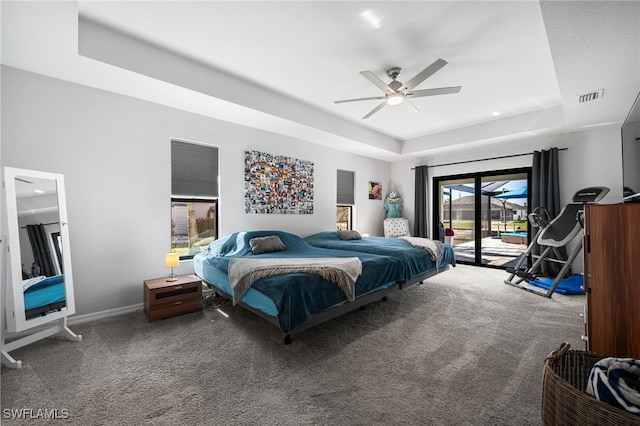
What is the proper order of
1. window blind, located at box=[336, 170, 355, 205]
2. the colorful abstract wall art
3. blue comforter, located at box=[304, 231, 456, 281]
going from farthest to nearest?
window blind, located at box=[336, 170, 355, 205], the colorful abstract wall art, blue comforter, located at box=[304, 231, 456, 281]

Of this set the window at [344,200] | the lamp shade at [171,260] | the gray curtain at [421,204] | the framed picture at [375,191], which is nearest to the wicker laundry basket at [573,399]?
the lamp shade at [171,260]

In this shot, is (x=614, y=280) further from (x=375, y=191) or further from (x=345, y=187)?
(x=375, y=191)

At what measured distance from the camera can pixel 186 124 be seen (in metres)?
3.67

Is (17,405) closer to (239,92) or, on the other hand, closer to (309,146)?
(239,92)

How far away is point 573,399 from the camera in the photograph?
108 centimetres

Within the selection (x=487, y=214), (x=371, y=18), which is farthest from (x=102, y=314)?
(x=487, y=214)

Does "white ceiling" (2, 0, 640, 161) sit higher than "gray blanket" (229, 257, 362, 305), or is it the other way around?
"white ceiling" (2, 0, 640, 161)

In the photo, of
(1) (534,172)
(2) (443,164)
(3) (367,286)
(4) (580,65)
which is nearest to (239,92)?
(3) (367,286)

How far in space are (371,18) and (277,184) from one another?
9.56 feet

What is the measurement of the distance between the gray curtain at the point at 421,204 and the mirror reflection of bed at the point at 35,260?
245 inches

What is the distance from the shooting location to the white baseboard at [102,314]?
280 centimetres

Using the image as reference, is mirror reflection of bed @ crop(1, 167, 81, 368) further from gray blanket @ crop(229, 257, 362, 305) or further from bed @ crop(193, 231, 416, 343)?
gray blanket @ crop(229, 257, 362, 305)

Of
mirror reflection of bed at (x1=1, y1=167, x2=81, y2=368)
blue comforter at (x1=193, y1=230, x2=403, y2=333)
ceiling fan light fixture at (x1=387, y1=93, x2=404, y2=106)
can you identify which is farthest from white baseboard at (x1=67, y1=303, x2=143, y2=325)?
ceiling fan light fixture at (x1=387, y1=93, x2=404, y2=106)

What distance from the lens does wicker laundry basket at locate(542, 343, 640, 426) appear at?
979 mm
